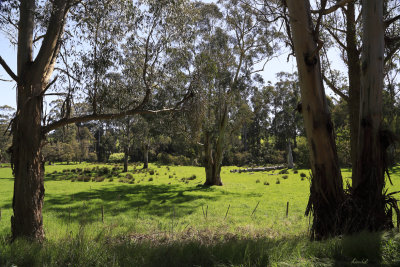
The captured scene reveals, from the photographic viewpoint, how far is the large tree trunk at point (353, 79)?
7648mm

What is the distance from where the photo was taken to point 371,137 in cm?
529

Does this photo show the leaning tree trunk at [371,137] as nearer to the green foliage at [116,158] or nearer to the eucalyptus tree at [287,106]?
the eucalyptus tree at [287,106]

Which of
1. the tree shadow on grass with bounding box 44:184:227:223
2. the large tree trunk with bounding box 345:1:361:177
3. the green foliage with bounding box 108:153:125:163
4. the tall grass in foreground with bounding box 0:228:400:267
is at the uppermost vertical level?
the large tree trunk with bounding box 345:1:361:177

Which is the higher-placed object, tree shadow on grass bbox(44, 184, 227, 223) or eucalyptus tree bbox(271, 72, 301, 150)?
eucalyptus tree bbox(271, 72, 301, 150)

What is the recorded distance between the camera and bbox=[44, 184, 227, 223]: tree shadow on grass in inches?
429

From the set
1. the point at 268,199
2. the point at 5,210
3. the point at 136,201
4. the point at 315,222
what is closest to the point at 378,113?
the point at 315,222

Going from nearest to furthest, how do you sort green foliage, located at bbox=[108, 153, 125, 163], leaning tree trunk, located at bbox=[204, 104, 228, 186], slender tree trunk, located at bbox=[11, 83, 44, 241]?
1. slender tree trunk, located at bbox=[11, 83, 44, 241]
2. leaning tree trunk, located at bbox=[204, 104, 228, 186]
3. green foliage, located at bbox=[108, 153, 125, 163]

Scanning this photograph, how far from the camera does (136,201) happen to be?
13.8 meters

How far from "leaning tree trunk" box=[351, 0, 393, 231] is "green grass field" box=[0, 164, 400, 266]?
759mm

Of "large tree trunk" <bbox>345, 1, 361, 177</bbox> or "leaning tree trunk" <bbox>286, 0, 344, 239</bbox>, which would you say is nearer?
"leaning tree trunk" <bbox>286, 0, 344, 239</bbox>

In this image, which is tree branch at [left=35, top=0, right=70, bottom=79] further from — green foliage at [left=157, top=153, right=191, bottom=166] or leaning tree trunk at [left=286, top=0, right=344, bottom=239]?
green foliage at [left=157, top=153, right=191, bottom=166]

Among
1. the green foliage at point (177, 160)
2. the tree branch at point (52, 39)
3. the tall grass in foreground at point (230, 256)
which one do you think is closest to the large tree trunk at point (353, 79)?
the tall grass in foreground at point (230, 256)

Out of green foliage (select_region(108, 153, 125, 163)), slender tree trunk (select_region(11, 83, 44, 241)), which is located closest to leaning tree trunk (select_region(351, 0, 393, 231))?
slender tree trunk (select_region(11, 83, 44, 241))

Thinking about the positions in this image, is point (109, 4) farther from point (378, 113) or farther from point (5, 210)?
point (5, 210)
